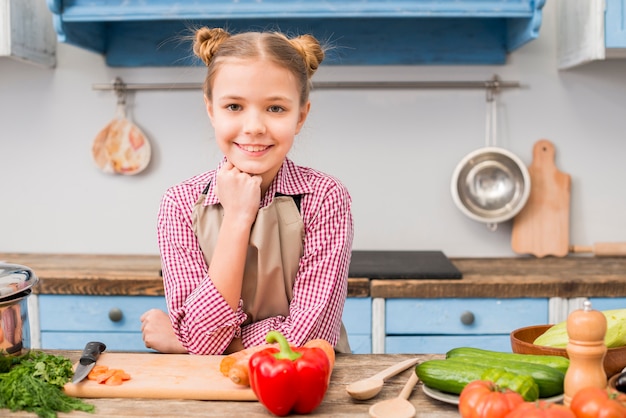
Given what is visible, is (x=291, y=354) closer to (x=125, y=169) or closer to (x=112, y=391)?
(x=112, y=391)

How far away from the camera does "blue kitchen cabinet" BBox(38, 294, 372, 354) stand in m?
2.26

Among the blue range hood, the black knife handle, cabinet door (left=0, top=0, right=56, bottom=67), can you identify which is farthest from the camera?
the blue range hood

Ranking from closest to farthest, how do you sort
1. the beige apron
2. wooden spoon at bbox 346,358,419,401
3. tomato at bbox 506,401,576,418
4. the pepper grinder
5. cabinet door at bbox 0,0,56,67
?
tomato at bbox 506,401,576,418, the pepper grinder, wooden spoon at bbox 346,358,419,401, the beige apron, cabinet door at bbox 0,0,56,67

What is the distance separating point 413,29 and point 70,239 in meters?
1.53

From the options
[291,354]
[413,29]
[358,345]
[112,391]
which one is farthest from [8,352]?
[413,29]

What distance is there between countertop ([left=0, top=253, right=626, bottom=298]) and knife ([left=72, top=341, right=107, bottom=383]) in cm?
101

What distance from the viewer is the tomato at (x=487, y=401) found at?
88 cm

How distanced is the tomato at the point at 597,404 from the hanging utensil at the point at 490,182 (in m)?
1.78

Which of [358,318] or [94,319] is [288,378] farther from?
[94,319]

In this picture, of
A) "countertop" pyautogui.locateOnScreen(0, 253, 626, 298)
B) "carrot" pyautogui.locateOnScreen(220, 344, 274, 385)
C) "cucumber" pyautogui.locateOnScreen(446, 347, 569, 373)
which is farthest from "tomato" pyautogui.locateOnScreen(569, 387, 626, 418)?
"countertop" pyautogui.locateOnScreen(0, 253, 626, 298)

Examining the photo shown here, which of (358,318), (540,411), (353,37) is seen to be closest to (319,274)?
(540,411)

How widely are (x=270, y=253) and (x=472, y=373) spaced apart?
0.53m

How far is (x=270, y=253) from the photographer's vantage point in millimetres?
1438

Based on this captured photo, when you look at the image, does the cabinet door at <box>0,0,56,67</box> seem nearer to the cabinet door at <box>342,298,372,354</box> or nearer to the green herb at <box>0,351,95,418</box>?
the cabinet door at <box>342,298,372,354</box>
